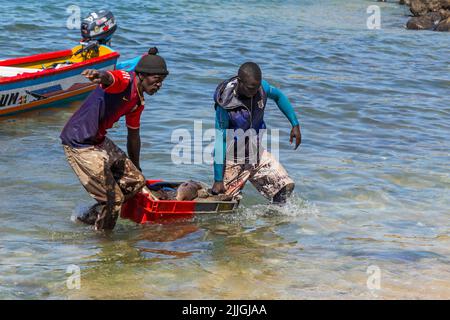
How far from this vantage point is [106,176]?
7.03 m

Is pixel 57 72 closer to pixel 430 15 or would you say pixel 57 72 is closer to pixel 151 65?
pixel 151 65

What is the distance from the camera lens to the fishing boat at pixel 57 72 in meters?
13.0

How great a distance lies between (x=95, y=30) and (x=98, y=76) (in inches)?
337

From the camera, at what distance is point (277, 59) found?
20484 millimetres

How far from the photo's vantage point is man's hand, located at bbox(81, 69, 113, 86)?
20.1 ft

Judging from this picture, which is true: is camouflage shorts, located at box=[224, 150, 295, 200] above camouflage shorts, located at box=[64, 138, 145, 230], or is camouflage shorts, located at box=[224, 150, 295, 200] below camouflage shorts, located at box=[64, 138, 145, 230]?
below

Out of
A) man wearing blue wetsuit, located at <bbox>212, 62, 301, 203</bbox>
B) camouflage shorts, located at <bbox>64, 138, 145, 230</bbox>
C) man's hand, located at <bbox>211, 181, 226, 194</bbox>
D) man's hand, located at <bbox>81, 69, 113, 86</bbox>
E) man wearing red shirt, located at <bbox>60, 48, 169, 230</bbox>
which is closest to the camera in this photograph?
man's hand, located at <bbox>81, 69, 113, 86</bbox>

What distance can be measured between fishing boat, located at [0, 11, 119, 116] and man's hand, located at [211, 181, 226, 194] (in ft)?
19.9

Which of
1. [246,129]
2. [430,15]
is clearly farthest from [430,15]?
[246,129]

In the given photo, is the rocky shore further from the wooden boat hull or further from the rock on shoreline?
the wooden boat hull

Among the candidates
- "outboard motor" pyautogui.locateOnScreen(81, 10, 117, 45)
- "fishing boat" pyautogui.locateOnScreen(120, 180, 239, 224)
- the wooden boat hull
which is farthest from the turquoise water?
"outboard motor" pyautogui.locateOnScreen(81, 10, 117, 45)

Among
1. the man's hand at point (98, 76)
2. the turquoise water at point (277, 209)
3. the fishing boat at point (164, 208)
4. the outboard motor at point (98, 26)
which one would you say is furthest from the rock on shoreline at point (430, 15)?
the man's hand at point (98, 76)

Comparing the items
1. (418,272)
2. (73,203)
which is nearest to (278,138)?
(73,203)

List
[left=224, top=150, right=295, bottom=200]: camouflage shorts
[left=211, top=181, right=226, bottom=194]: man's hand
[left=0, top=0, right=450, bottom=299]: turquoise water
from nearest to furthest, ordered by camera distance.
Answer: [left=0, top=0, right=450, bottom=299]: turquoise water, [left=211, top=181, right=226, bottom=194]: man's hand, [left=224, top=150, right=295, bottom=200]: camouflage shorts
